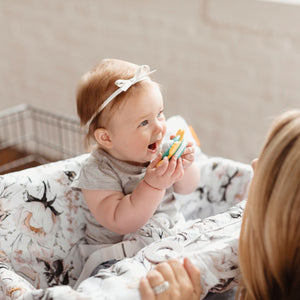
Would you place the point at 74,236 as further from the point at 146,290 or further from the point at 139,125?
the point at 146,290

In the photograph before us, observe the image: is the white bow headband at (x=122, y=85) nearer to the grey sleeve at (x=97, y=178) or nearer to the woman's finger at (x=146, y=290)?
the grey sleeve at (x=97, y=178)

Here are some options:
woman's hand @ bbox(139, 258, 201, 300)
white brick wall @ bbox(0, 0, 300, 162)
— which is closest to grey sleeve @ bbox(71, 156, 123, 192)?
woman's hand @ bbox(139, 258, 201, 300)

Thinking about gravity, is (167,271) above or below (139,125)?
below

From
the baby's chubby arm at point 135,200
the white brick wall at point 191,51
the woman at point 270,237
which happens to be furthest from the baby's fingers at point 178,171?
the white brick wall at point 191,51

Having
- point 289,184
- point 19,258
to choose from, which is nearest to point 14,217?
point 19,258

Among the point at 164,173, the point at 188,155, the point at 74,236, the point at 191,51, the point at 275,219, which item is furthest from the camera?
the point at 191,51

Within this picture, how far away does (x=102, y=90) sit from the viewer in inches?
→ 40.3

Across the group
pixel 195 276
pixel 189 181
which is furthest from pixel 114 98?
pixel 195 276

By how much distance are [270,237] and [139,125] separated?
42 cm

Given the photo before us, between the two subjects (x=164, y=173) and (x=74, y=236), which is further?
(x=74, y=236)

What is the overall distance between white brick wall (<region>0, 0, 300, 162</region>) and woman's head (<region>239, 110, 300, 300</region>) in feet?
3.50

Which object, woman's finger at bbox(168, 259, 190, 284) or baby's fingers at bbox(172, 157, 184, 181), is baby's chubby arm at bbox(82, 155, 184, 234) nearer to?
baby's fingers at bbox(172, 157, 184, 181)

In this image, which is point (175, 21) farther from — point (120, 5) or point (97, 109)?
point (97, 109)

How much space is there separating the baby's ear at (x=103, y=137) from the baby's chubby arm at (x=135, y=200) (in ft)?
0.34
